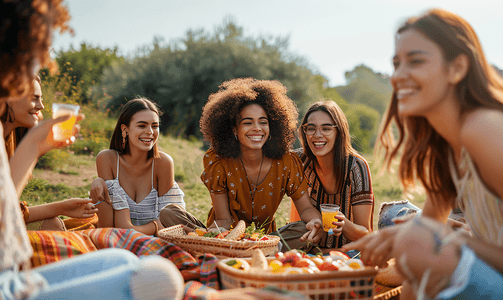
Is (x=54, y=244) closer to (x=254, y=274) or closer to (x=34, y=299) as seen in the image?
(x=34, y=299)

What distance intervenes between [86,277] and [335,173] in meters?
2.75

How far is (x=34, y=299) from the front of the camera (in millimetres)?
1505

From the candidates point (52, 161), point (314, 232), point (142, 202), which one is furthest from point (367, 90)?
point (314, 232)

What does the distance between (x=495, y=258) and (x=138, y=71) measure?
17.3 metres

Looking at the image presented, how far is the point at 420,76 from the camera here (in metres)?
1.79

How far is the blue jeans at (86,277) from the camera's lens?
153 centimetres

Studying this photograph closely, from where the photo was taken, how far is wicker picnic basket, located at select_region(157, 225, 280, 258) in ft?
9.25

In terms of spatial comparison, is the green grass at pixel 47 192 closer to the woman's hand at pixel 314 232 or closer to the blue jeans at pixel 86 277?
the woman's hand at pixel 314 232

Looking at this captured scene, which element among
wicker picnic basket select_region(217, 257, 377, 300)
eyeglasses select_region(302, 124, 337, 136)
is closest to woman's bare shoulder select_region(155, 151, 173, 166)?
eyeglasses select_region(302, 124, 337, 136)

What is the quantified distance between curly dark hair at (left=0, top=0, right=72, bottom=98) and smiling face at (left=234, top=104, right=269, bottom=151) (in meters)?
2.34

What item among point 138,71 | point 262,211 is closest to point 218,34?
point 138,71

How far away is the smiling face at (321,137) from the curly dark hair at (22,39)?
8.73ft

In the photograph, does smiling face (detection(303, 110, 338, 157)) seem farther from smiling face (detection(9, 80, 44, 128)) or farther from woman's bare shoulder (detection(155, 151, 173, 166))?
smiling face (detection(9, 80, 44, 128))

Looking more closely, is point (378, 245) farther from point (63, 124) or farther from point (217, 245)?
point (63, 124)
